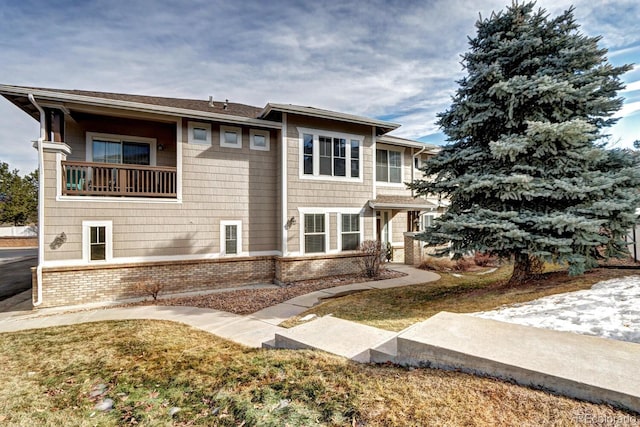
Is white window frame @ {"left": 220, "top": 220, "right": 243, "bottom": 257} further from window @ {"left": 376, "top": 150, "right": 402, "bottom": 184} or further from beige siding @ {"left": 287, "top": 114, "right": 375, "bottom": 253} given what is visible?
window @ {"left": 376, "top": 150, "right": 402, "bottom": 184}

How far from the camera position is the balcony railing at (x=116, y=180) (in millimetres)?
8961

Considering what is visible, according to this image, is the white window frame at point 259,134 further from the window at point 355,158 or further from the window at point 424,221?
the window at point 424,221

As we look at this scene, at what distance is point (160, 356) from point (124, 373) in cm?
58

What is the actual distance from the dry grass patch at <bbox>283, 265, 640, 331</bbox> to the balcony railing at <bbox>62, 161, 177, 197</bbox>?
6.37m

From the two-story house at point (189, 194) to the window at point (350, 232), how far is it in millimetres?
41

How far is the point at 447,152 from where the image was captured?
8.06 meters

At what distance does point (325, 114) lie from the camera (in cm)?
1103

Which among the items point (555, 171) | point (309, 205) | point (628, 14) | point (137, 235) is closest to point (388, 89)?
point (309, 205)

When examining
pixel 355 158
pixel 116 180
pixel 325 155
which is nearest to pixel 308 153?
pixel 325 155

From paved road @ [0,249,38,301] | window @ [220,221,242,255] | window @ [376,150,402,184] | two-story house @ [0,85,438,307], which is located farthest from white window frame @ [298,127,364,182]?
paved road @ [0,249,38,301]

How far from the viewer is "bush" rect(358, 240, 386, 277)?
1176 centimetres

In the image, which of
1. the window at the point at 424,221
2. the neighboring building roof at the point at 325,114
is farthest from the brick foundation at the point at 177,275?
the window at the point at 424,221

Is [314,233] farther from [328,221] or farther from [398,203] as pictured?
[398,203]

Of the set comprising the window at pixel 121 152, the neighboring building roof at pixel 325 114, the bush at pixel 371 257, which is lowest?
the bush at pixel 371 257
